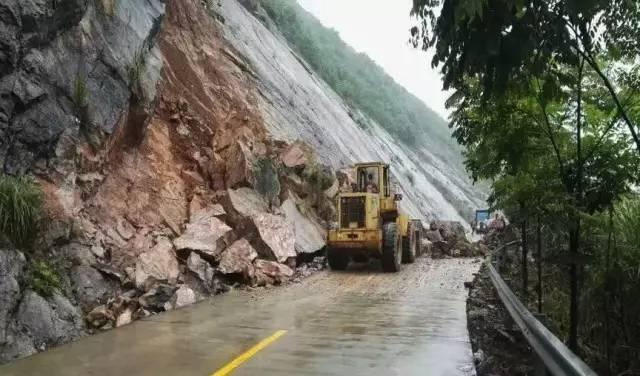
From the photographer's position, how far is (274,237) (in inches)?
621

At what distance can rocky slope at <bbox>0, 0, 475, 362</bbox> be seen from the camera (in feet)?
31.2

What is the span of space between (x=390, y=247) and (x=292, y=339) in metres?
8.92

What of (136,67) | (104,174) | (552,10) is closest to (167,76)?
(136,67)

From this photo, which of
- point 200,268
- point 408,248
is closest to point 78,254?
point 200,268

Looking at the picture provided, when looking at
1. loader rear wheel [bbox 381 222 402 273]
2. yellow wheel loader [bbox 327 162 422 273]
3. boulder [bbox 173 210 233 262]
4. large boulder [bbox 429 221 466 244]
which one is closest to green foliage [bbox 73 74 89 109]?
boulder [bbox 173 210 233 262]

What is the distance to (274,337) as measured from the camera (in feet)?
26.1

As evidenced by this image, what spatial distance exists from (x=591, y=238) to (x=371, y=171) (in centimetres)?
1138

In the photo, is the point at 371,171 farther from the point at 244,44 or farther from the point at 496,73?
the point at 496,73

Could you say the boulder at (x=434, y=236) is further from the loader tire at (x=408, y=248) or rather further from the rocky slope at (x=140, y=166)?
the rocky slope at (x=140, y=166)

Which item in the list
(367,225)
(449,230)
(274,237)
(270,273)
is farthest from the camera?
(449,230)

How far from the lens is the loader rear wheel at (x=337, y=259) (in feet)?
55.7

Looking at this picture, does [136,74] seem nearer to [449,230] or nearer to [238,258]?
[238,258]

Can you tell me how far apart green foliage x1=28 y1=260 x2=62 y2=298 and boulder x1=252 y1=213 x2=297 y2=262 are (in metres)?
6.95

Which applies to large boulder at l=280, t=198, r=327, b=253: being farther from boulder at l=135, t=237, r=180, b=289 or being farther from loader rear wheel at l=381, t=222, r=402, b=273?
boulder at l=135, t=237, r=180, b=289
